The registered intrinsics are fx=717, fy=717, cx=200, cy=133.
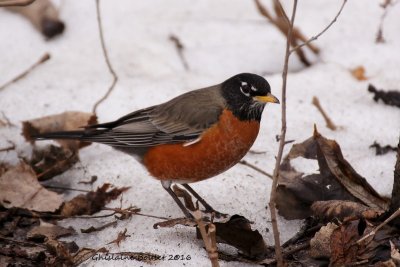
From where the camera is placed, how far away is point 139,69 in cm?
622

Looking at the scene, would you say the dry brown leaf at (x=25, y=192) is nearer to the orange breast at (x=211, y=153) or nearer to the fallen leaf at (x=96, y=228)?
the fallen leaf at (x=96, y=228)

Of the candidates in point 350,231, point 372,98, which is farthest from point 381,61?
point 350,231

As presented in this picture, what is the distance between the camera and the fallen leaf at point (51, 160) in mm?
4914

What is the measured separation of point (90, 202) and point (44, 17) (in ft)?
8.69

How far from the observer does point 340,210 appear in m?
4.01

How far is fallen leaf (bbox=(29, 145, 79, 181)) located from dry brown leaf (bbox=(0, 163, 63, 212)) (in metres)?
0.21

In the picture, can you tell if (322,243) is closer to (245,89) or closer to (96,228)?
(245,89)

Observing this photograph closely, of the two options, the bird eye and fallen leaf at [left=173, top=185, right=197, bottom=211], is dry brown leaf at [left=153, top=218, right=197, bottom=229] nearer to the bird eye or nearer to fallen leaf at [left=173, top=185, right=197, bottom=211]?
fallen leaf at [left=173, top=185, right=197, bottom=211]

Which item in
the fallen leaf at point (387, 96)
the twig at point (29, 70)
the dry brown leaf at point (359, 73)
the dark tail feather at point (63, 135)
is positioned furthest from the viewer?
the dry brown leaf at point (359, 73)

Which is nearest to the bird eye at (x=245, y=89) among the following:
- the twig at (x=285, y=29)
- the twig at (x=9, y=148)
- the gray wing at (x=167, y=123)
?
the gray wing at (x=167, y=123)

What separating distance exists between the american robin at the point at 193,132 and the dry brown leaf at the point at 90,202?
291 mm

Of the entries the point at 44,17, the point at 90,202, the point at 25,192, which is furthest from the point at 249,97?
the point at 44,17

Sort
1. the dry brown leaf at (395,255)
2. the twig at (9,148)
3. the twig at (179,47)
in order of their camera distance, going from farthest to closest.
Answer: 1. the twig at (179,47)
2. the twig at (9,148)
3. the dry brown leaf at (395,255)

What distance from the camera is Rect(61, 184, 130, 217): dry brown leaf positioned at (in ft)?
14.5
